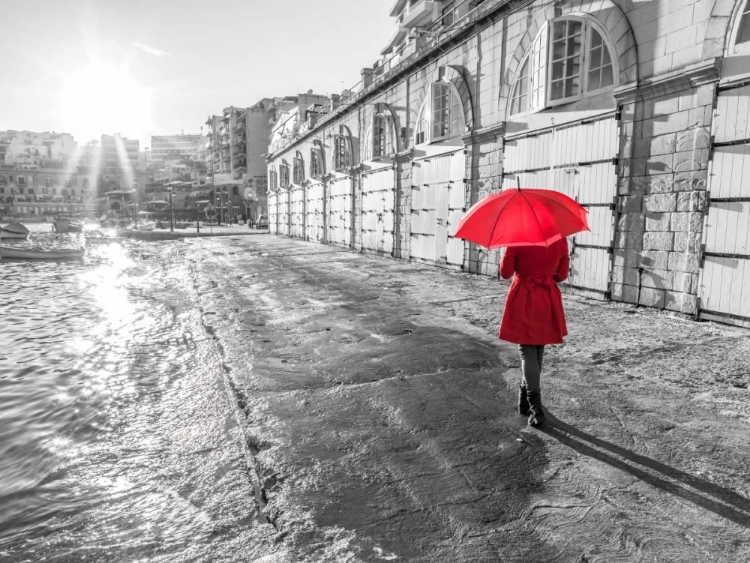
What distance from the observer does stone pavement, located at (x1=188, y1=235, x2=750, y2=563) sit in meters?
2.56

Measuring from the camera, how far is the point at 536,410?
394 cm

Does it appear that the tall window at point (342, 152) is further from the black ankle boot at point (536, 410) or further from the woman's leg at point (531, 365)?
the black ankle boot at point (536, 410)

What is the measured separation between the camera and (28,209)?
104000 millimetres

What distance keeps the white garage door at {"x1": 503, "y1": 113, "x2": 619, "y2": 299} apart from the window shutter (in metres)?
0.66

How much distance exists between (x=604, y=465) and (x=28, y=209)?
12542 centimetres

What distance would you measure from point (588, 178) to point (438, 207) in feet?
21.0

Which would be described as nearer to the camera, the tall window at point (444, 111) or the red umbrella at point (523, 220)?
the red umbrella at point (523, 220)

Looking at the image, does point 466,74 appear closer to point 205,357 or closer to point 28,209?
point 205,357

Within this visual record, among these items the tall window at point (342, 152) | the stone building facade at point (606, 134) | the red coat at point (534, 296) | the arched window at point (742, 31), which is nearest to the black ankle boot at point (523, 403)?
the red coat at point (534, 296)

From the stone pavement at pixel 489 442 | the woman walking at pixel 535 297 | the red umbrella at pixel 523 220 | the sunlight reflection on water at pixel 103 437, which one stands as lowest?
the sunlight reflection on water at pixel 103 437

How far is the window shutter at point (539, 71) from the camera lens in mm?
10570

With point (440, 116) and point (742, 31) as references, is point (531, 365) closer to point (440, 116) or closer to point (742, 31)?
point (742, 31)

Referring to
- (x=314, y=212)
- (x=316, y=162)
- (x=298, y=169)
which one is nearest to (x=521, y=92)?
(x=316, y=162)

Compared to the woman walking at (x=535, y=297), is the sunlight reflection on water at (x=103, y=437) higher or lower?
lower
